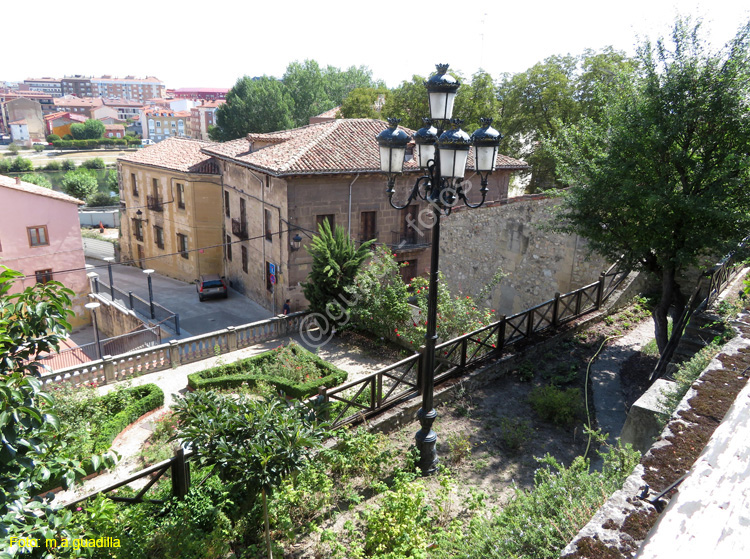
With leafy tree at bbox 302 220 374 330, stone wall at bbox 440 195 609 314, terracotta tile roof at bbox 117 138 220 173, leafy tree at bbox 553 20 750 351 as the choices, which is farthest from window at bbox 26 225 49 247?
leafy tree at bbox 553 20 750 351

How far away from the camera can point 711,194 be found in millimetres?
7988

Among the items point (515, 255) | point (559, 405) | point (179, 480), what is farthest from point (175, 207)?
point (559, 405)

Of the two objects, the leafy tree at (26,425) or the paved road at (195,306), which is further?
the paved road at (195,306)

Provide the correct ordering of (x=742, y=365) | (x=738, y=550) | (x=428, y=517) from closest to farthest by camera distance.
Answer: (x=738, y=550) → (x=742, y=365) → (x=428, y=517)

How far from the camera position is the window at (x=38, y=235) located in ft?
76.0

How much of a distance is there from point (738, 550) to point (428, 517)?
3.78 m

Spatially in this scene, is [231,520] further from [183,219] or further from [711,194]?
[183,219]

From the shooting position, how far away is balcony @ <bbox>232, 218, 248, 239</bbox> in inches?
914

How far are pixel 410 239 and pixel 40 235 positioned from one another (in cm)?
1741

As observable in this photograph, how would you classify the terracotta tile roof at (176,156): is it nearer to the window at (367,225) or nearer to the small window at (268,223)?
the small window at (268,223)

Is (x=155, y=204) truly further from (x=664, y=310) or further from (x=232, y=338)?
(x=664, y=310)

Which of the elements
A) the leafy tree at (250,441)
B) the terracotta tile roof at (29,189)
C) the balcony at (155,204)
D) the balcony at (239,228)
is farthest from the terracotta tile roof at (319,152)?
the leafy tree at (250,441)

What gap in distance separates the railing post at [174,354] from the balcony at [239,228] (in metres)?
9.51

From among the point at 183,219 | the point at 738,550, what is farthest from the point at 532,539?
the point at 183,219
